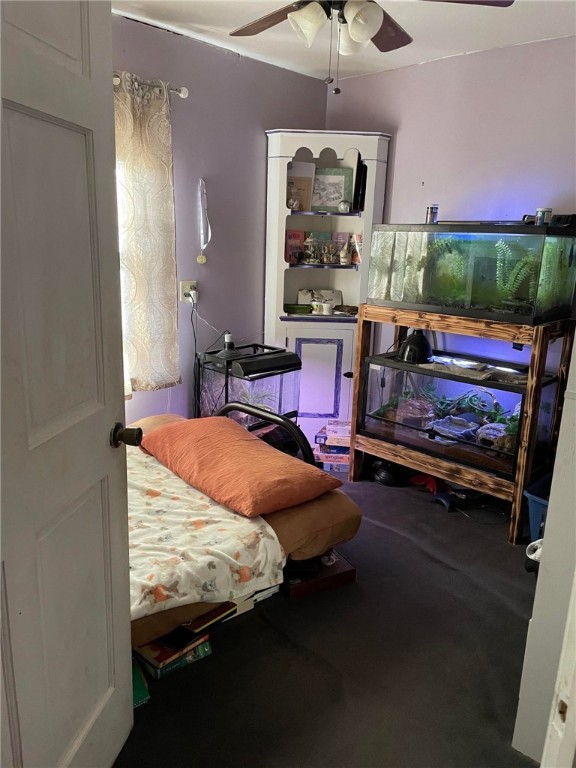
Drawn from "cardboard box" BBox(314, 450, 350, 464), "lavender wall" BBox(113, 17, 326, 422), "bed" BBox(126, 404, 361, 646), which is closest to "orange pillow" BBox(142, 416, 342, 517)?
"bed" BBox(126, 404, 361, 646)

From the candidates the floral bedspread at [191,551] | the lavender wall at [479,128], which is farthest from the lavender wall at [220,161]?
the floral bedspread at [191,551]

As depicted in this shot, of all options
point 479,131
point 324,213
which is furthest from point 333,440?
point 479,131

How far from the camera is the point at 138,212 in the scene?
9.71 feet

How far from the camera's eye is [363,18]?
1959mm

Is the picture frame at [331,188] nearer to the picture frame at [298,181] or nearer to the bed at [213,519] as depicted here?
the picture frame at [298,181]

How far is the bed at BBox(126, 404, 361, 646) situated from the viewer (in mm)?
1802

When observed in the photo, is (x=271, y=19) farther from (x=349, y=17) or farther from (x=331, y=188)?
(x=331, y=188)

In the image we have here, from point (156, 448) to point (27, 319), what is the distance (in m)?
1.65

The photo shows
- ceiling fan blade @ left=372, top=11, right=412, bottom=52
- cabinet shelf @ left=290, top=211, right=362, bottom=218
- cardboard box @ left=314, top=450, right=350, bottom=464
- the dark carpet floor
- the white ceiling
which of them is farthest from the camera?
cabinet shelf @ left=290, top=211, right=362, bottom=218

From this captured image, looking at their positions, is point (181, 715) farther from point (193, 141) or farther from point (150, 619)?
point (193, 141)

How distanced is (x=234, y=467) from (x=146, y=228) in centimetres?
141

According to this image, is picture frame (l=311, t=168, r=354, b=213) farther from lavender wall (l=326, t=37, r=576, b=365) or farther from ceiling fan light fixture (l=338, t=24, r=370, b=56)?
ceiling fan light fixture (l=338, t=24, r=370, b=56)

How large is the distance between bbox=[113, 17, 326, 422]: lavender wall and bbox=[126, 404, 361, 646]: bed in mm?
877

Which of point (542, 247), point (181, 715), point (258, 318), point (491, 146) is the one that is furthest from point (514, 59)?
point (181, 715)
